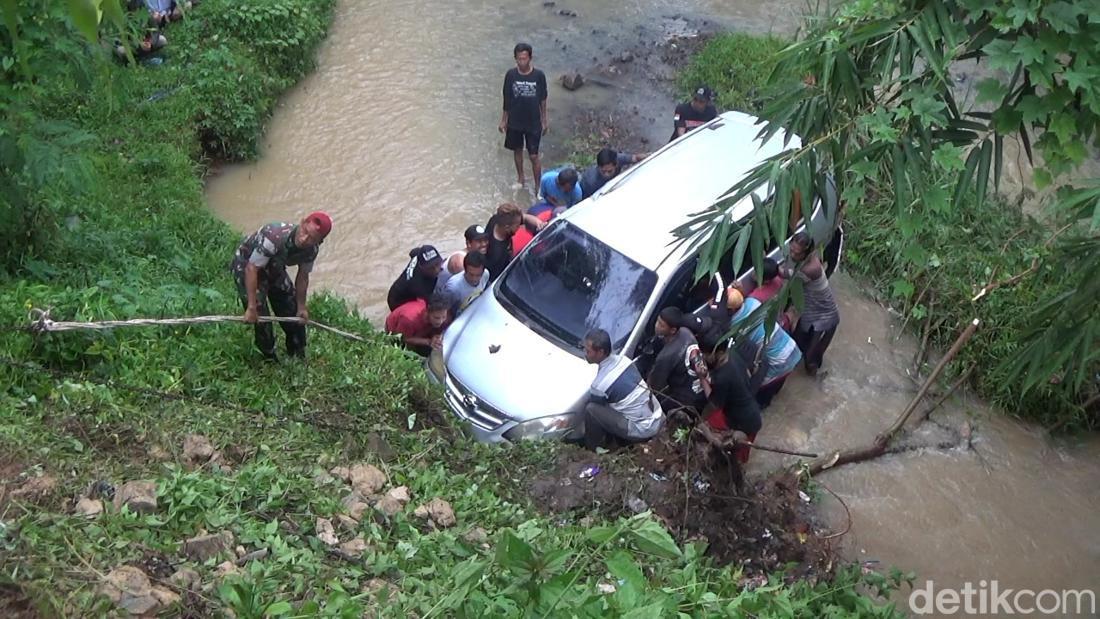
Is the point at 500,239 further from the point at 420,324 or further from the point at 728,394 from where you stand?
the point at 728,394

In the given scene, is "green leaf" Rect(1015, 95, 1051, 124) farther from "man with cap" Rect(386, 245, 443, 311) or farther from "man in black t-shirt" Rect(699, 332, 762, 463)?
"man with cap" Rect(386, 245, 443, 311)

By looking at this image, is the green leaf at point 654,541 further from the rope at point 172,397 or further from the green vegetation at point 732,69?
the green vegetation at point 732,69

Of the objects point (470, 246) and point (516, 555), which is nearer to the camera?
point (516, 555)

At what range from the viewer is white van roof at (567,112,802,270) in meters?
7.29

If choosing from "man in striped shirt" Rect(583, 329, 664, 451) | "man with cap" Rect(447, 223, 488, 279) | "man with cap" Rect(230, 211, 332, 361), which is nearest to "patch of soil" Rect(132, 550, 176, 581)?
"man with cap" Rect(230, 211, 332, 361)

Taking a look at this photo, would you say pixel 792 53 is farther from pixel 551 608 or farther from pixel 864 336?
pixel 864 336

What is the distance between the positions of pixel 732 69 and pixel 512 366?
21.6 feet

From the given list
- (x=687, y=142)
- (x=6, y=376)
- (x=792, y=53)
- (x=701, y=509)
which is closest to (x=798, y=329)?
(x=687, y=142)

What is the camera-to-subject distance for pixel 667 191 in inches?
302

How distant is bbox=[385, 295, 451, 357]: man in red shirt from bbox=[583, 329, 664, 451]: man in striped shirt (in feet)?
4.07

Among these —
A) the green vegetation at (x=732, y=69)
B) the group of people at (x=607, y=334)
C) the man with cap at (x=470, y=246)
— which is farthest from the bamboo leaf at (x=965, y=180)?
the green vegetation at (x=732, y=69)

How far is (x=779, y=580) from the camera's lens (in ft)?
16.5

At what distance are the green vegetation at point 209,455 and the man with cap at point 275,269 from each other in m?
0.32

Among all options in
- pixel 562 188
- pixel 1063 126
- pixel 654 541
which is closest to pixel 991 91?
pixel 1063 126
